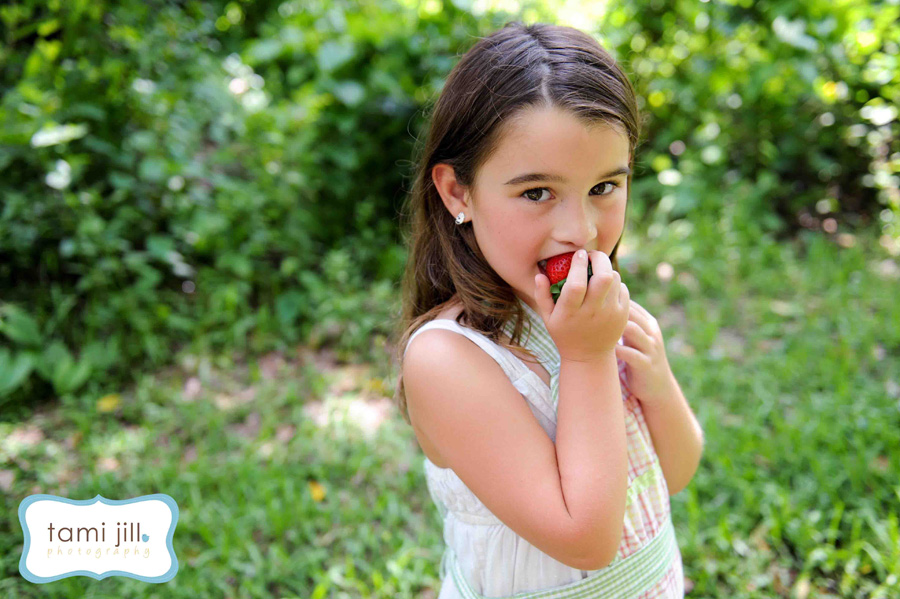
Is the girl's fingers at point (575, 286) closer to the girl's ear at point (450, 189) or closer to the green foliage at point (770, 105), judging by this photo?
the girl's ear at point (450, 189)

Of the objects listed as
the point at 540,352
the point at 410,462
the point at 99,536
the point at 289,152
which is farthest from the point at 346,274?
the point at 540,352

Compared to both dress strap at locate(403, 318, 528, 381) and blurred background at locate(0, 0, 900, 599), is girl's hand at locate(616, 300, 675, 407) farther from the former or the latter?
blurred background at locate(0, 0, 900, 599)

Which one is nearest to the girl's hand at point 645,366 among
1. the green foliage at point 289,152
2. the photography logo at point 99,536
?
the photography logo at point 99,536

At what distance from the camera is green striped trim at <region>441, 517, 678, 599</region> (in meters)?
1.21

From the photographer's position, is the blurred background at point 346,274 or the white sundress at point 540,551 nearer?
the white sundress at point 540,551

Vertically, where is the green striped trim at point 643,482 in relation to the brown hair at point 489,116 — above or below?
below

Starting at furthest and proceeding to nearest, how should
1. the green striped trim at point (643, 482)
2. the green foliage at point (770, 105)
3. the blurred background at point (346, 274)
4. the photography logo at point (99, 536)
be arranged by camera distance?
the green foliage at point (770, 105) < the blurred background at point (346, 274) < the photography logo at point (99, 536) < the green striped trim at point (643, 482)

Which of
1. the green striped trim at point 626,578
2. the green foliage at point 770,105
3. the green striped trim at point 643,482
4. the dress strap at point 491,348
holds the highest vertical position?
the dress strap at point 491,348

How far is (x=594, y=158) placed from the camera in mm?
1104

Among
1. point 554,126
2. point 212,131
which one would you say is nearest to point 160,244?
point 212,131

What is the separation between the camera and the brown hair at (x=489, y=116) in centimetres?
114

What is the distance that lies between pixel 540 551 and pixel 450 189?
0.68 meters

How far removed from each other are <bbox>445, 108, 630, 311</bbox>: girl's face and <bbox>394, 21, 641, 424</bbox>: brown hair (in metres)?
0.03

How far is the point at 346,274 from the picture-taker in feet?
12.0
